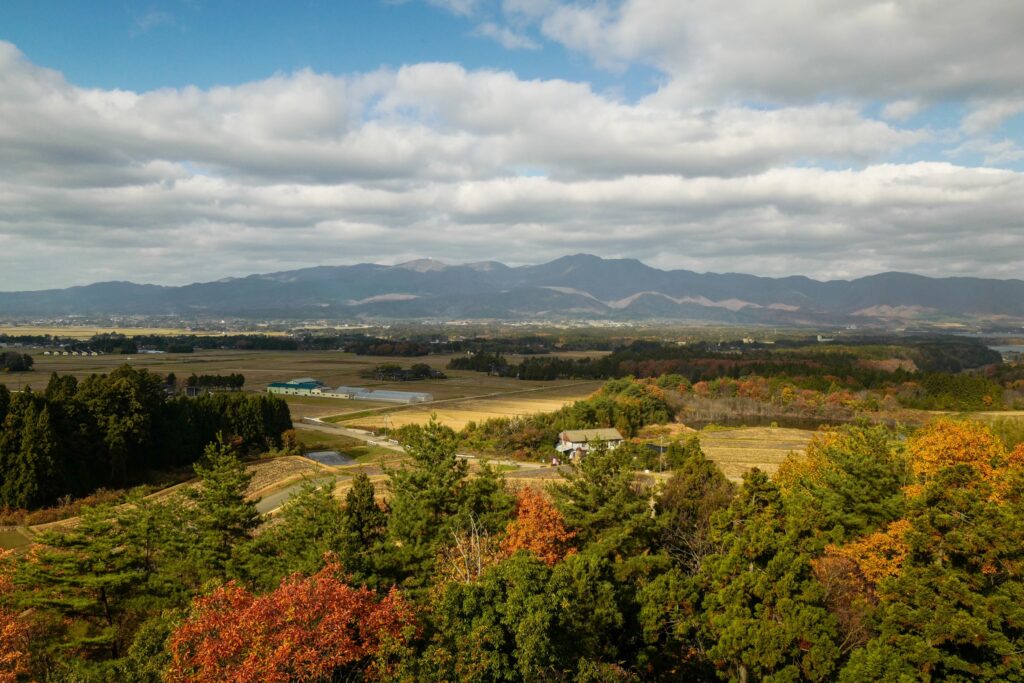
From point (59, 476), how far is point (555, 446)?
31.5m

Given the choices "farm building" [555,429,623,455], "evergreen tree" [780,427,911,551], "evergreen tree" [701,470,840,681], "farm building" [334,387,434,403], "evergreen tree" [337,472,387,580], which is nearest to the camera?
"evergreen tree" [701,470,840,681]

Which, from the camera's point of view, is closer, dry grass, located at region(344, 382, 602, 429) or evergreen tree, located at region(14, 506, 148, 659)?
evergreen tree, located at region(14, 506, 148, 659)

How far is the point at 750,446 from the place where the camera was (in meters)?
51.6

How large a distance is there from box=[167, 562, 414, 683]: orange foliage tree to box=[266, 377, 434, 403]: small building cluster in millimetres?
63178

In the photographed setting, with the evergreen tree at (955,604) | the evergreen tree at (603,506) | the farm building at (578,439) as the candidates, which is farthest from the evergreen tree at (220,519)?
the farm building at (578,439)

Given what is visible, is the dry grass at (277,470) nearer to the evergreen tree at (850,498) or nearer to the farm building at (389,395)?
the evergreen tree at (850,498)

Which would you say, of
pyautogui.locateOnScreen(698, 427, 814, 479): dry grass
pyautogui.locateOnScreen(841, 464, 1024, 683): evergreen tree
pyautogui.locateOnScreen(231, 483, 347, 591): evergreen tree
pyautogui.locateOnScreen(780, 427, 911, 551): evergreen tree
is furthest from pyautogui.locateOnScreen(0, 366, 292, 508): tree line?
pyautogui.locateOnScreen(841, 464, 1024, 683): evergreen tree

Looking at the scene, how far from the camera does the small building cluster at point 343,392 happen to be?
7612 centimetres

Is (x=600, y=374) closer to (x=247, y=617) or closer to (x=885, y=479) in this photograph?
(x=885, y=479)

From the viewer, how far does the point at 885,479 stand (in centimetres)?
1995

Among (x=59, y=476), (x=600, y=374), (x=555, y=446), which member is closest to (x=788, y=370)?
(x=600, y=374)

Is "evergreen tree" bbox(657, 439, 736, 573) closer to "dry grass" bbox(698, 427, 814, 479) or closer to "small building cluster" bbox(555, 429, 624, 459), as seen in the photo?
"dry grass" bbox(698, 427, 814, 479)

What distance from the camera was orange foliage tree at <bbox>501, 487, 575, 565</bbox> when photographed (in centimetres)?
1709

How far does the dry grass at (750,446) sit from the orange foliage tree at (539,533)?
23361 mm
